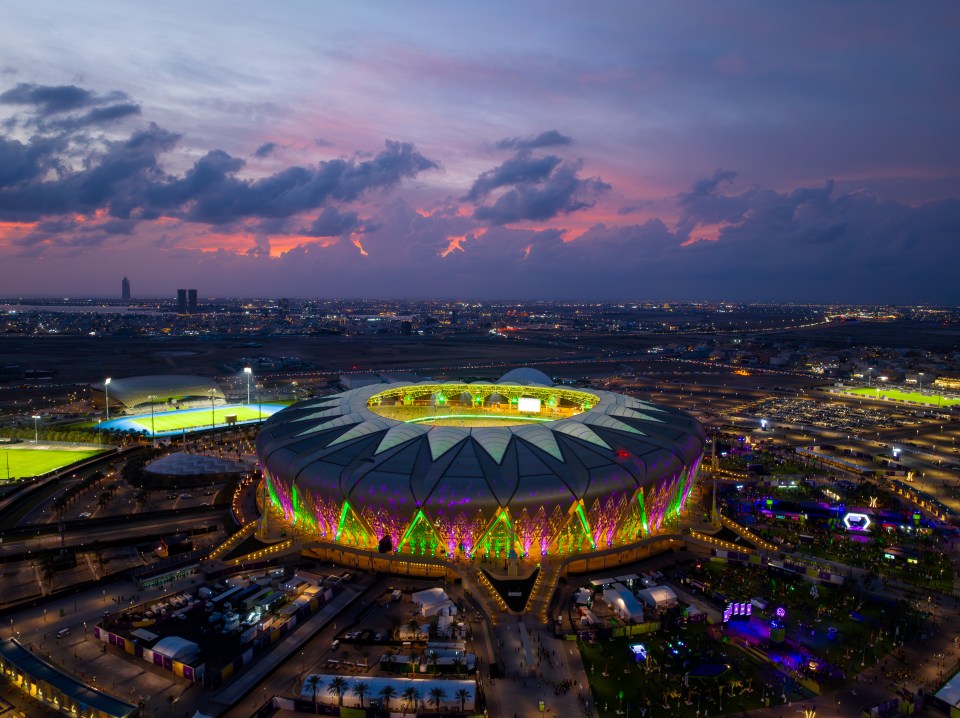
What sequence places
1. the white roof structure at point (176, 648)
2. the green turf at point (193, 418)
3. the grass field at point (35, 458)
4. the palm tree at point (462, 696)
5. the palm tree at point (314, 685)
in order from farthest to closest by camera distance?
the green turf at point (193, 418)
the grass field at point (35, 458)
the white roof structure at point (176, 648)
the palm tree at point (314, 685)
the palm tree at point (462, 696)

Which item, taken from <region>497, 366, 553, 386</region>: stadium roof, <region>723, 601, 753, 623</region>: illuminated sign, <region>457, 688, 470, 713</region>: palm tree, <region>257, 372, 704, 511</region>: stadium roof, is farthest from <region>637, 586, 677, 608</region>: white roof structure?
<region>497, 366, 553, 386</region>: stadium roof

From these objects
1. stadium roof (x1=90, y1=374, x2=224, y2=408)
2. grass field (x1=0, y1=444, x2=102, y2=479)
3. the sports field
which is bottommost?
grass field (x1=0, y1=444, x2=102, y2=479)

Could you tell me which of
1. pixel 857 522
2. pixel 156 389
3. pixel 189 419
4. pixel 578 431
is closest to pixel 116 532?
pixel 578 431

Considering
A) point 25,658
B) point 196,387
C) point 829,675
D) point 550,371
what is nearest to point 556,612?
point 829,675

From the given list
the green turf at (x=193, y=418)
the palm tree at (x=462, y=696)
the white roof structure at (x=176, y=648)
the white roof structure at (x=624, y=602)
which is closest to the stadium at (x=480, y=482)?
the white roof structure at (x=624, y=602)

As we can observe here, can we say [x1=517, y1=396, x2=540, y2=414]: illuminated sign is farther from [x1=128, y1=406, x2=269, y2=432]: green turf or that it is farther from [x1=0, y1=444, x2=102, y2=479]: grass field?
[x1=0, y1=444, x2=102, y2=479]: grass field

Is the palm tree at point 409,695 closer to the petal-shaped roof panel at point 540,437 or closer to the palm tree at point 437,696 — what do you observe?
the palm tree at point 437,696
